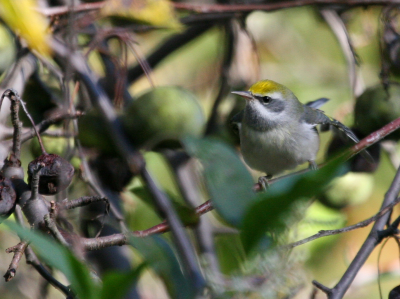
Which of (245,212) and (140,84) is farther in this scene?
(140,84)

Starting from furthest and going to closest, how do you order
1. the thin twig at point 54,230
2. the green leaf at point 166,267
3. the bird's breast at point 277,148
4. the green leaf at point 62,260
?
1. the bird's breast at point 277,148
2. the thin twig at point 54,230
3. the green leaf at point 166,267
4. the green leaf at point 62,260

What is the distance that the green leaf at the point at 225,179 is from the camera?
822 millimetres

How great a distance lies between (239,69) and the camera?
274 cm

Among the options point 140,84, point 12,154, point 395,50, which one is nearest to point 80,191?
point 12,154

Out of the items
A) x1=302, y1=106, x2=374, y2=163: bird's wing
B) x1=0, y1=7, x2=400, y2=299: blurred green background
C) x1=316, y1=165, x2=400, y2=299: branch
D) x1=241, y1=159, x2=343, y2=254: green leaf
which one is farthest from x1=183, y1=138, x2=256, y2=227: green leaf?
x1=302, y1=106, x2=374, y2=163: bird's wing

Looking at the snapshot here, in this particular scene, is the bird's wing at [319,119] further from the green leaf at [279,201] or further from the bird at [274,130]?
the green leaf at [279,201]

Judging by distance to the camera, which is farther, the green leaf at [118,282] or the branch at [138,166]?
the branch at [138,166]

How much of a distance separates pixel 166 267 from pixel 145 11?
1189 mm

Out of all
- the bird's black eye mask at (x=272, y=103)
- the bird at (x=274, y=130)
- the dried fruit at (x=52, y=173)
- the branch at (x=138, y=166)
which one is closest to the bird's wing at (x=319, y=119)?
the bird at (x=274, y=130)

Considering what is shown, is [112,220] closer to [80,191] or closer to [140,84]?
[80,191]

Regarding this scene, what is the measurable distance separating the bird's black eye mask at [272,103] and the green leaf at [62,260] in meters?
1.64

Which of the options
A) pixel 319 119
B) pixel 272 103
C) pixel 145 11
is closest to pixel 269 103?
pixel 272 103

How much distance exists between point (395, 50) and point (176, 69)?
1.75m

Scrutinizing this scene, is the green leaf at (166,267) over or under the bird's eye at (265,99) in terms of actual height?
over
